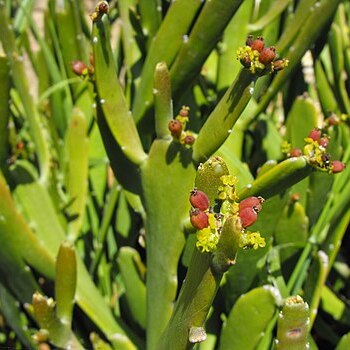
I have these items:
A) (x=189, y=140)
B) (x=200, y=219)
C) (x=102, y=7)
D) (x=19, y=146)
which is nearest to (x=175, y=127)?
(x=189, y=140)

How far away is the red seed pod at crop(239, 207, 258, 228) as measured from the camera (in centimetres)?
55

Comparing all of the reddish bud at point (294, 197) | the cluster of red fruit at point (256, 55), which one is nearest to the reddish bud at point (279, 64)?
the cluster of red fruit at point (256, 55)

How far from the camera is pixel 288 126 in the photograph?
42.4 inches

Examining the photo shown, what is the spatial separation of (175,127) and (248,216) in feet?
0.89

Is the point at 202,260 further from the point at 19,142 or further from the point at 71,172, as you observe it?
the point at 19,142

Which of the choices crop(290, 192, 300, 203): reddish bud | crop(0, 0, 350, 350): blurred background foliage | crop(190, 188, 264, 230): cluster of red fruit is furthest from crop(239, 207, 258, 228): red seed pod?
→ crop(290, 192, 300, 203): reddish bud

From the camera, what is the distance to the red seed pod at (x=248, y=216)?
0.55 m

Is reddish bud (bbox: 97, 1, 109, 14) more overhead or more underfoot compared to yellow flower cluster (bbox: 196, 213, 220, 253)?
more overhead

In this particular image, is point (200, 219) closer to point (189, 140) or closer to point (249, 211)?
point (249, 211)

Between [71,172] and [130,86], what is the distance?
0.17 metres

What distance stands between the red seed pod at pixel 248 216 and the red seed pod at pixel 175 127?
10.4 inches

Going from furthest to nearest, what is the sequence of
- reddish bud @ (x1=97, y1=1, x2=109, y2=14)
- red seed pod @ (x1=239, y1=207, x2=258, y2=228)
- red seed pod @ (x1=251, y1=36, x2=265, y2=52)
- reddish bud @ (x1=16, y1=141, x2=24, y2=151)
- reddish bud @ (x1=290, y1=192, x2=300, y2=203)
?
1. reddish bud @ (x1=16, y1=141, x2=24, y2=151)
2. reddish bud @ (x1=290, y1=192, x2=300, y2=203)
3. reddish bud @ (x1=97, y1=1, x2=109, y2=14)
4. red seed pod @ (x1=251, y1=36, x2=265, y2=52)
5. red seed pod @ (x1=239, y1=207, x2=258, y2=228)

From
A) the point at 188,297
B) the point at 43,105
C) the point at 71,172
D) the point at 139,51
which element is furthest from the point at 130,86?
the point at 188,297

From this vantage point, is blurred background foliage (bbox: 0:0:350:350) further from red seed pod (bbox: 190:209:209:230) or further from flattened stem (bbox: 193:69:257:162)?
red seed pod (bbox: 190:209:209:230)
